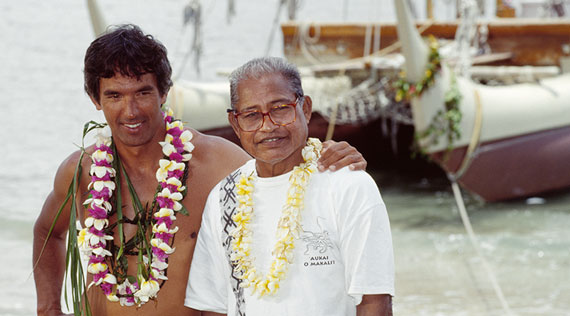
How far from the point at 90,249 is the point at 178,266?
287 mm

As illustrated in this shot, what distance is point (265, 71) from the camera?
216cm

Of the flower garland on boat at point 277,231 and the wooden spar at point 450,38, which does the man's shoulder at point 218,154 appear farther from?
the wooden spar at point 450,38

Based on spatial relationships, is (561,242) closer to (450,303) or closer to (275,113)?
(450,303)

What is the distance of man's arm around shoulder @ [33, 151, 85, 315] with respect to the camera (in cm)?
287

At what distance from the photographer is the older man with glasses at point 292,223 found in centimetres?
207

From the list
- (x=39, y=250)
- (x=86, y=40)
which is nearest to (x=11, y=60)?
(x=86, y=40)

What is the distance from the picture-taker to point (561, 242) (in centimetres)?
855

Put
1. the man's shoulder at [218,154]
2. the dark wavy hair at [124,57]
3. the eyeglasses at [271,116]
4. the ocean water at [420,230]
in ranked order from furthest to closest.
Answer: the ocean water at [420,230] < the man's shoulder at [218,154] < the dark wavy hair at [124,57] < the eyeglasses at [271,116]

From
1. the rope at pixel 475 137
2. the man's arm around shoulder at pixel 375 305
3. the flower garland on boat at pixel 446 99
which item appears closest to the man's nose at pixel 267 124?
the man's arm around shoulder at pixel 375 305

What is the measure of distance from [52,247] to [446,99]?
6.28 metres

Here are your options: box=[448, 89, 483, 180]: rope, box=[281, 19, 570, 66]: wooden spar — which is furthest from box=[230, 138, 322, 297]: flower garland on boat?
box=[281, 19, 570, 66]: wooden spar

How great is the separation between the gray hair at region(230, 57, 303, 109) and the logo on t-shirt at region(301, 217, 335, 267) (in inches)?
14.5

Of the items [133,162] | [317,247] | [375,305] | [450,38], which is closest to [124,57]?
[133,162]

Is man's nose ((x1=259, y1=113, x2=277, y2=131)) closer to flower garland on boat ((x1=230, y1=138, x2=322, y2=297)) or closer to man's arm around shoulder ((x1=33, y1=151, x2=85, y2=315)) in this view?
flower garland on boat ((x1=230, y1=138, x2=322, y2=297))
